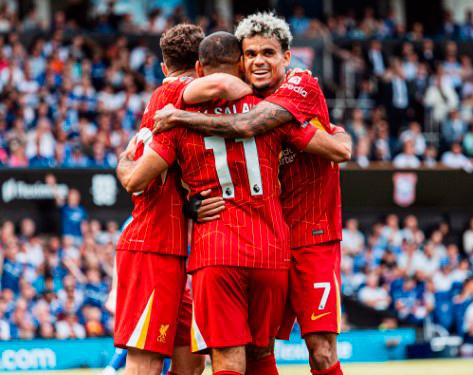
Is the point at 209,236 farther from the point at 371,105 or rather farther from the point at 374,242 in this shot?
the point at 371,105

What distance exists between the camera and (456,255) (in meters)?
18.6

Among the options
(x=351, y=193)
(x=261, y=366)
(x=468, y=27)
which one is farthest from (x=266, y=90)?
(x=468, y=27)

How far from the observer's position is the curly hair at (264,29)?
671 cm

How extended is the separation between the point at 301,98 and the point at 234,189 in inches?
27.7

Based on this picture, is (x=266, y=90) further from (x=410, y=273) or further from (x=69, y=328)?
(x=410, y=273)

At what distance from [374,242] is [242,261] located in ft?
40.2

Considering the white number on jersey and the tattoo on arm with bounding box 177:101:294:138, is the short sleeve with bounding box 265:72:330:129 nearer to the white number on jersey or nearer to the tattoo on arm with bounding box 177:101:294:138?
the tattoo on arm with bounding box 177:101:294:138

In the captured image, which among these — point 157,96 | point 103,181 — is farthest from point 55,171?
point 157,96

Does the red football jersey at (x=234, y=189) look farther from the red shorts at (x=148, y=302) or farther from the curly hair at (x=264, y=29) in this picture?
the curly hair at (x=264, y=29)

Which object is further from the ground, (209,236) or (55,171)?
(55,171)

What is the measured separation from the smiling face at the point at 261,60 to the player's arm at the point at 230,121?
1.00 feet

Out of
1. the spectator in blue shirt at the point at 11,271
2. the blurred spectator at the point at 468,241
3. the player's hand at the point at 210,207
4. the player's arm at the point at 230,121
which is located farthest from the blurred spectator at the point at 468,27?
the player's hand at the point at 210,207

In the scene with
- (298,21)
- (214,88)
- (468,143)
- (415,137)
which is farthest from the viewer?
(298,21)

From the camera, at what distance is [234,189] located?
6375 millimetres
